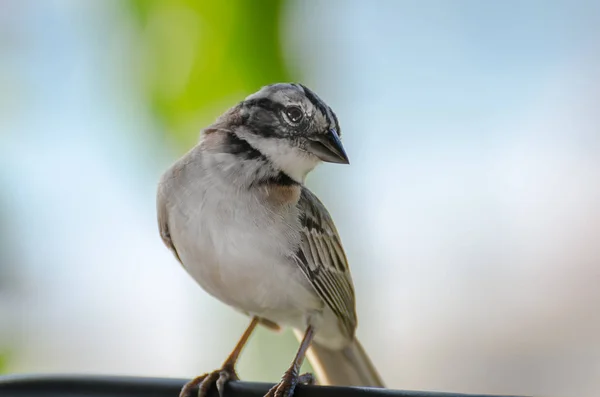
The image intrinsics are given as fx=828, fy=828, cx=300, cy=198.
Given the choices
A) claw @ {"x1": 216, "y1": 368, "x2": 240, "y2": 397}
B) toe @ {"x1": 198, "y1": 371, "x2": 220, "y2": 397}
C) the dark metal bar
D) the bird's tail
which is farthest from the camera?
the bird's tail

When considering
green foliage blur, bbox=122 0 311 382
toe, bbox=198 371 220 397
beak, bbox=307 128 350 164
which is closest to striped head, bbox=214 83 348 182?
beak, bbox=307 128 350 164

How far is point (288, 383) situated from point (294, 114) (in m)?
0.50

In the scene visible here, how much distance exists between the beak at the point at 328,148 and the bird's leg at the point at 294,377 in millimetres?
406

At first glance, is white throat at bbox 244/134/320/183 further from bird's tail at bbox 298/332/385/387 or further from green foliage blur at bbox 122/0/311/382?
bird's tail at bbox 298/332/385/387

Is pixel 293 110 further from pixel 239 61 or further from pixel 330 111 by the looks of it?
pixel 239 61

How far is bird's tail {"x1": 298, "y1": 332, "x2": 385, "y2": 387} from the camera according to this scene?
73.1 inches

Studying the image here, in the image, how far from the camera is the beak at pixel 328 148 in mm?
1464

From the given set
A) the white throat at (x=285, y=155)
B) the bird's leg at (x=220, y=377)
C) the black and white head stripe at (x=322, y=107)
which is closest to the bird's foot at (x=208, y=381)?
the bird's leg at (x=220, y=377)

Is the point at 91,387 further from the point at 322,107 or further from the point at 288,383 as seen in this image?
the point at 322,107

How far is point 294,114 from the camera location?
1508 mm

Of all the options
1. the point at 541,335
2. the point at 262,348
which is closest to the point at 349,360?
the point at 262,348

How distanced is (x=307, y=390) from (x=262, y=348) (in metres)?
0.61

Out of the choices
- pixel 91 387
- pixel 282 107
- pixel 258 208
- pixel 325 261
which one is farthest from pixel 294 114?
pixel 91 387

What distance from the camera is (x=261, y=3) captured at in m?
1.92
